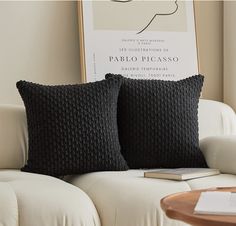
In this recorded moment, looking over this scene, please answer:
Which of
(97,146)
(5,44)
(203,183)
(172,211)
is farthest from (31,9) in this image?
(172,211)

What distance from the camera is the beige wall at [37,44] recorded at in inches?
121

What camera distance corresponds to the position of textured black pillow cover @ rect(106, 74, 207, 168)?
8.53 feet

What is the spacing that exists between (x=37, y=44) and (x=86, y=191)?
1.19 meters

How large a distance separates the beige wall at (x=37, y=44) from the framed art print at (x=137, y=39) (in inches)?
3.7

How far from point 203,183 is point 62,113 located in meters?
0.72

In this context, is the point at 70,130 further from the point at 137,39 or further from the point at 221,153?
the point at 137,39

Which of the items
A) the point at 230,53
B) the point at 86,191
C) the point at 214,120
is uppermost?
the point at 230,53

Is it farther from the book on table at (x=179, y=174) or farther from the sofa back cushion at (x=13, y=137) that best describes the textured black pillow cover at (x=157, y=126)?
the sofa back cushion at (x=13, y=137)

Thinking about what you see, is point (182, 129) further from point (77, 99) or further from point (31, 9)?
point (31, 9)

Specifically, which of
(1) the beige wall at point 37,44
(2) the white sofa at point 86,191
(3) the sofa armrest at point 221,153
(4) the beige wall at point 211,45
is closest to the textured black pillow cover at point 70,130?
(2) the white sofa at point 86,191

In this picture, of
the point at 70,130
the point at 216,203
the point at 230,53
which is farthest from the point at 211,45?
the point at 216,203

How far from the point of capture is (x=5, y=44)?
10.1 ft

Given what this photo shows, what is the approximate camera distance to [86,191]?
2.25m

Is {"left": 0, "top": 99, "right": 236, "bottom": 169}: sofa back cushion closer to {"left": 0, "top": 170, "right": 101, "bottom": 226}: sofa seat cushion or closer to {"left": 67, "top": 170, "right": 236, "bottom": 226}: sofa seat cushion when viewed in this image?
{"left": 67, "top": 170, "right": 236, "bottom": 226}: sofa seat cushion
